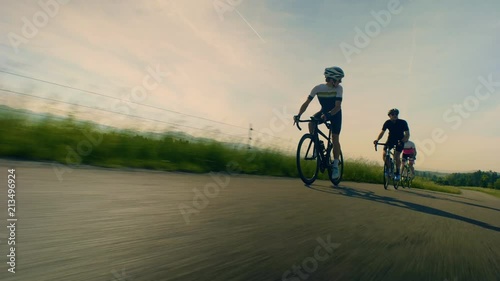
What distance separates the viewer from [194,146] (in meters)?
9.48

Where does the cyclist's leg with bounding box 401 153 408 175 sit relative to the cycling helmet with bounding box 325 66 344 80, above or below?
below

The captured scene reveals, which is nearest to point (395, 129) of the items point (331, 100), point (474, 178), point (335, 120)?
point (335, 120)

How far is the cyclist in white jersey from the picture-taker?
24.1 feet

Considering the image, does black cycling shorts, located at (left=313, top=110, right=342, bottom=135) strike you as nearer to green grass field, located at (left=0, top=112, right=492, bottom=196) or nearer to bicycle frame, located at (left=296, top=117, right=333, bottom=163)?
bicycle frame, located at (left=296, top=117, right=333, bottom=163)

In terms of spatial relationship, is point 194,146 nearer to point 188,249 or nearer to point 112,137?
point 112,137

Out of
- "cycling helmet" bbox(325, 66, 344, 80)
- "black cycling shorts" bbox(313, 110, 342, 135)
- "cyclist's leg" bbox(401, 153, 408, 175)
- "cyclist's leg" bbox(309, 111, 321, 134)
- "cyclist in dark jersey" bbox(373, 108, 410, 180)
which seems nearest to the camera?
"cycling helmet" bbox(325, 66, 344, 80)

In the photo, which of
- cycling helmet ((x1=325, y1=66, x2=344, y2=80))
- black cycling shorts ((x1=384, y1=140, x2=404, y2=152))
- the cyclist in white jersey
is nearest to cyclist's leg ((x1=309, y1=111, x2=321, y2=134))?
the cyclist in white jersey

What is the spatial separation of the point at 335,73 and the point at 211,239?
5804 mm

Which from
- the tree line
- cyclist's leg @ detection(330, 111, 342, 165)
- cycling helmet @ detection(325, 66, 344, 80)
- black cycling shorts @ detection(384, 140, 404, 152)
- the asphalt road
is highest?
the tree line

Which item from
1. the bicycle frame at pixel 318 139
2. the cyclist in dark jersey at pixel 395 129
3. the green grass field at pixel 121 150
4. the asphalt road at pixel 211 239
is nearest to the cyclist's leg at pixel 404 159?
the cyclist in dark jersey at pixel 395 129

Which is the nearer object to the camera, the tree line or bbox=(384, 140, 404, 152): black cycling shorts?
bbox=(384, 140, 404, 152): black cycling shorts

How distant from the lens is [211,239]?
219 centimetres

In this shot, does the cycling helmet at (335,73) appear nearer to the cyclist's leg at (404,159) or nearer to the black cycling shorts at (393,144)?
the black cycling shorts at (393,144)

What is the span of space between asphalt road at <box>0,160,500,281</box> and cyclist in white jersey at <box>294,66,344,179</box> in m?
3.72
